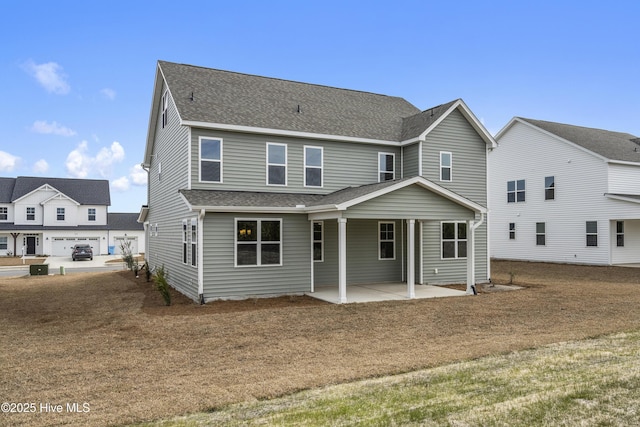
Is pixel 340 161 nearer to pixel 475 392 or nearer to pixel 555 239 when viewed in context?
pixel 475 392

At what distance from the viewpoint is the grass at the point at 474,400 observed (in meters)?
4.64

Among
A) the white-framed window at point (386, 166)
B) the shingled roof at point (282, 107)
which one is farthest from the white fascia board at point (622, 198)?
the white-framed window at point (386, 166)

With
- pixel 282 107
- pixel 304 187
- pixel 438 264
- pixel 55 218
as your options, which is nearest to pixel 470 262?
pixel 438 264

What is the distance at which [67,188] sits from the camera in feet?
153

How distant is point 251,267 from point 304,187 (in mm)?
3617

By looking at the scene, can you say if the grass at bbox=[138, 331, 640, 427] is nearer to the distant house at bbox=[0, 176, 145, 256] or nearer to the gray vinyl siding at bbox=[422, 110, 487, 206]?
the gray vinyl siding at bbox=[422, 110, 487, 206]

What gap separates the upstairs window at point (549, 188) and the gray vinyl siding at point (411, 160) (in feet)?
50.0

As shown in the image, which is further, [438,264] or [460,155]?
[460,155]

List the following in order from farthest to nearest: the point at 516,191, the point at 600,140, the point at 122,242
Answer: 1. the point at 122,242
2. the point at 516,191
3. the point at 600,140

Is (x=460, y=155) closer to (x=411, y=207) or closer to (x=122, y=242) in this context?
(x=411, y=207)

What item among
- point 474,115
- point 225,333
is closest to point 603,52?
point 474,115

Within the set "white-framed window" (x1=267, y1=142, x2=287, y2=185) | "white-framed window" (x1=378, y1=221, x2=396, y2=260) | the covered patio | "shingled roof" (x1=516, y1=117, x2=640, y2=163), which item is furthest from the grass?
"shingled roof" (x1=516, y1=117, x2=640, y2=163)

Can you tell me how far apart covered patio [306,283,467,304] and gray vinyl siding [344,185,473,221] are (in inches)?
100

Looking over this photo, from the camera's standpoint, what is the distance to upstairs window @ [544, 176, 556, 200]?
2795cm
